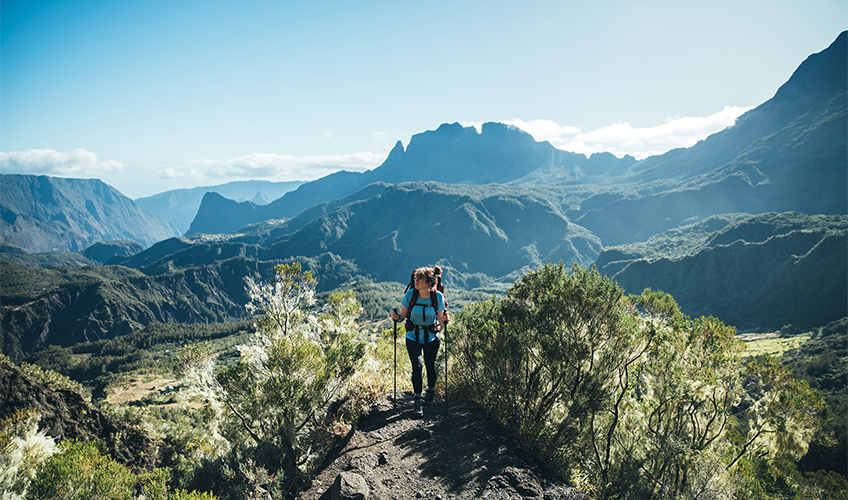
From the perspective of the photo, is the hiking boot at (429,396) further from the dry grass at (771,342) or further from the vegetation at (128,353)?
the dry grass at (771,342)

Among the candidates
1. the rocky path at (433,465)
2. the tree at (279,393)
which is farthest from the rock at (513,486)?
the tree at (279,393)

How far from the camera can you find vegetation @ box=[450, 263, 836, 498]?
6.15 meters

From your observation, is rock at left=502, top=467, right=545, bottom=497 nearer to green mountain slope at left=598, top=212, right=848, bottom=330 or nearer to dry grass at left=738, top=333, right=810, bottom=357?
dry grass at left=738, top=333, right=810, bottom=357

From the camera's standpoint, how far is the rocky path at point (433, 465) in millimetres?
5117

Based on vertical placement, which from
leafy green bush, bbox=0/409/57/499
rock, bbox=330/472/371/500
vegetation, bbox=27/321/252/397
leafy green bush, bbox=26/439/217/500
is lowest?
vegetation, bbox=27/321/252/397

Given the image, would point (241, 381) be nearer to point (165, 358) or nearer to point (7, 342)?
point (165, 358)

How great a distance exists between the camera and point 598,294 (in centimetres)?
601

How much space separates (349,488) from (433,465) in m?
1.47

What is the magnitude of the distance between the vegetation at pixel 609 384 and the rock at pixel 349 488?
2.83 m

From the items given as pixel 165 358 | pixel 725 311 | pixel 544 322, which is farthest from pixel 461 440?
pixel 725 311

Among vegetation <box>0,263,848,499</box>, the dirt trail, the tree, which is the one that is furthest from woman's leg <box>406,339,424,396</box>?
the dirt trail

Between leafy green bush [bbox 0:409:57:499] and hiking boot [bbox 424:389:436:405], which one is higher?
leafy green bush [bbox 0:409:57:499]

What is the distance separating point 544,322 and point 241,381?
16.3 ft

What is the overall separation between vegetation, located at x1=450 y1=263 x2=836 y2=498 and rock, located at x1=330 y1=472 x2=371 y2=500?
2.83m
